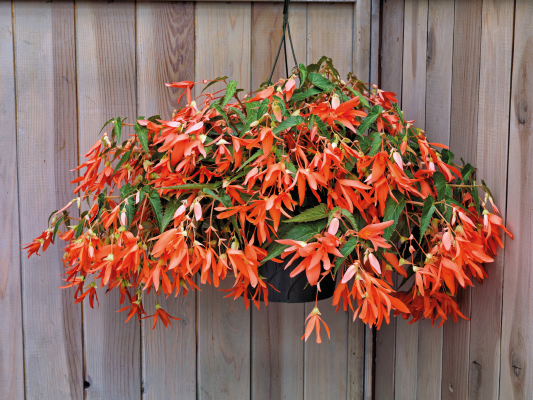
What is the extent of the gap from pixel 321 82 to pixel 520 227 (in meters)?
0.42

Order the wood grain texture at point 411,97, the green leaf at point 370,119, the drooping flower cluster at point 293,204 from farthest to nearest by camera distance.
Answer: the wood grain texture at point 411,97 < the green leaf at point 370,119 < the drooping flower cluster at point 293,204

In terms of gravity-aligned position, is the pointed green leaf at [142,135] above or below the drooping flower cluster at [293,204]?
above

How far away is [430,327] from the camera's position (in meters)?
0.95

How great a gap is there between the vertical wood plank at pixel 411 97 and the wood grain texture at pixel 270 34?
0.91 feet

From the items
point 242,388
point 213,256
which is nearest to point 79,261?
point 213,256

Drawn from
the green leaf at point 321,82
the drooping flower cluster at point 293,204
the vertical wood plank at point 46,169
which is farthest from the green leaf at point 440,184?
the vertical wood plank at point 46,169

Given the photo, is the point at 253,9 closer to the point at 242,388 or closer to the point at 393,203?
the point at 393,203

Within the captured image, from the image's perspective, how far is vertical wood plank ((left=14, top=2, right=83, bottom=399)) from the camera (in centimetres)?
106

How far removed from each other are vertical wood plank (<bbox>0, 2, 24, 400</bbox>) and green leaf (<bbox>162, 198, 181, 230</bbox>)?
667 mm

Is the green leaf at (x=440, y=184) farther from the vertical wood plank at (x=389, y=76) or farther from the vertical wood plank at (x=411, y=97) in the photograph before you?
the vertical wood plank at (x=389, y=76)

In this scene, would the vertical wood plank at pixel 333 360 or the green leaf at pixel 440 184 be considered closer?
the green leaf at pixel 440 184

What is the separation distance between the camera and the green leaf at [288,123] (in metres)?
0.59

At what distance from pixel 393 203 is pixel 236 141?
0.26 metres

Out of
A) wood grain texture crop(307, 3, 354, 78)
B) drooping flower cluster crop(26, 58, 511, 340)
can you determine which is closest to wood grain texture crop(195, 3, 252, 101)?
wood grain texture crop(307, 3, 354, 78)
